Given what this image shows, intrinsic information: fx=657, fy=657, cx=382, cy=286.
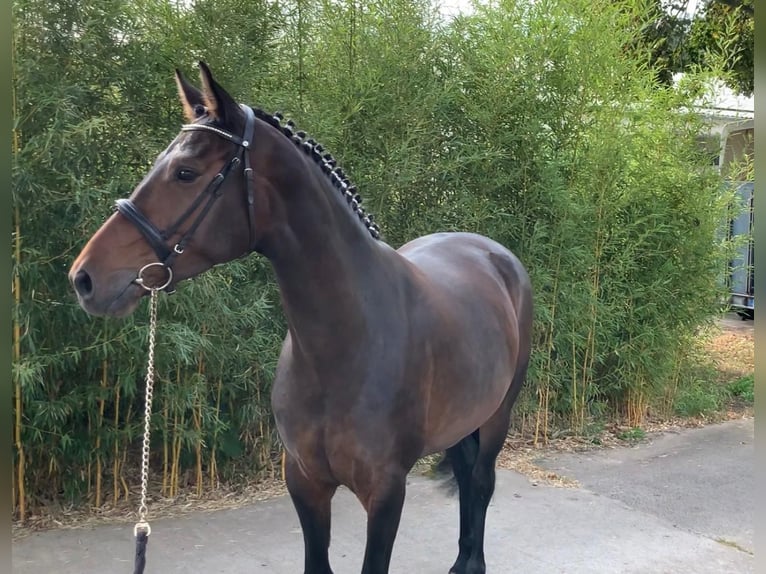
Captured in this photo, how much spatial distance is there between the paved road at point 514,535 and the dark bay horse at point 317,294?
1141 millimetres

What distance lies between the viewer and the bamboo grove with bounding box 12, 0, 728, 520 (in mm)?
3029

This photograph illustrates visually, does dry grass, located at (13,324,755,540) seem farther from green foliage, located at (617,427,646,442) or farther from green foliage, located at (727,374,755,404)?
green foliage, located at (727,374,755,404)

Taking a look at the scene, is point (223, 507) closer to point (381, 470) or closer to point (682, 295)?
point (381, 470)

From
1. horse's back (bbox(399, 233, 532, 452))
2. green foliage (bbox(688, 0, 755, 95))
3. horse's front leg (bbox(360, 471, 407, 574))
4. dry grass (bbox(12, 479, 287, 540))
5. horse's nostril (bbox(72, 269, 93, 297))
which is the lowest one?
dry grass (bbox(12, 479, 287, 540))

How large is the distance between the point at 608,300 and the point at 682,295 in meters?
0.76

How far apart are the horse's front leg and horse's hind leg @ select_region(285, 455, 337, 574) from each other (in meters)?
0.17

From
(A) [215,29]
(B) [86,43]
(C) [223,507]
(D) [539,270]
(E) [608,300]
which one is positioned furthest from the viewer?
(E) [608,300]

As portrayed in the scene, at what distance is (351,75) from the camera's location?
153 inches

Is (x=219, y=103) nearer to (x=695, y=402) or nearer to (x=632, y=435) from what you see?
(x=632, y=435)

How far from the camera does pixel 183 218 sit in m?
1.51

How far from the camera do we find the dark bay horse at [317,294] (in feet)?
4.94

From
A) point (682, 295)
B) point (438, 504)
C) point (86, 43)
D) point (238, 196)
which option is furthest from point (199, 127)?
point (682, 295)

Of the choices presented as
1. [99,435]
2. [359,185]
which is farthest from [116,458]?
[359,185]

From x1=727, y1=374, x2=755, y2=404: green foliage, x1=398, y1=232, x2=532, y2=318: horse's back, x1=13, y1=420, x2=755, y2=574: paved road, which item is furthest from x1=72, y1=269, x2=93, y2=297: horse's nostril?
x1=727, y1=374, x2=755, y2=404: green foliage
